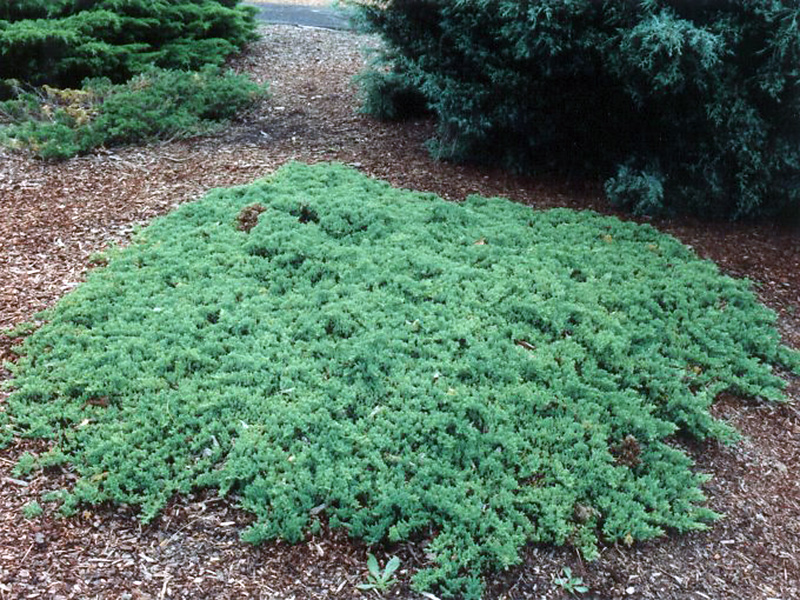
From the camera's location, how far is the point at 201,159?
637cm

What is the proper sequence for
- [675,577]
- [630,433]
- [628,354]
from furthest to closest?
[628,354] < [630,433] < [675,577]

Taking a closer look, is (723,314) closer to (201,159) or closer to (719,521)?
(719,521)

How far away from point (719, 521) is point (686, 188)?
2961 mm

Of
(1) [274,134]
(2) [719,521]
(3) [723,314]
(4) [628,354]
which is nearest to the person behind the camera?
(2) [719,521]

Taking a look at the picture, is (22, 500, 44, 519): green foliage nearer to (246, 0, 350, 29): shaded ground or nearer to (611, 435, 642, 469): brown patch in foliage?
(611, 435, 642, 469): brown patch in foliage

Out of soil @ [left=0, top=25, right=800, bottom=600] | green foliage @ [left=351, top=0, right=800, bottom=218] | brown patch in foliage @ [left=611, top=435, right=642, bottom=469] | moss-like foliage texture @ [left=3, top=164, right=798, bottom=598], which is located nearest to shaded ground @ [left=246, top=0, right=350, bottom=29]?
soil @ [left=0, top=25, right=800, bottom=600]

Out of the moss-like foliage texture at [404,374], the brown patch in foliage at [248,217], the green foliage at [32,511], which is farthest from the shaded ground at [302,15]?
the green foliage at [32,511]

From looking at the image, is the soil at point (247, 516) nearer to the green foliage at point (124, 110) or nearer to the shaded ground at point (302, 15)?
the green foliage at point (124, 110)

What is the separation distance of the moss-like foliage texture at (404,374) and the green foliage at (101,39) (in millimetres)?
3316

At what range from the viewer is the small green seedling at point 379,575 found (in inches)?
117

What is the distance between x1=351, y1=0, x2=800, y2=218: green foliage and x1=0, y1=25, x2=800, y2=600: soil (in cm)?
29

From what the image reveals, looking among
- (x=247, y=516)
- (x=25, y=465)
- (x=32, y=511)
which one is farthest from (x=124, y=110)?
(x=247, y=516)

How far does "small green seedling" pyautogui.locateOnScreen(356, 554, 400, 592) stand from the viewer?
298 cm

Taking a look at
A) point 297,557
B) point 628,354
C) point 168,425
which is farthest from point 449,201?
point 297,557
